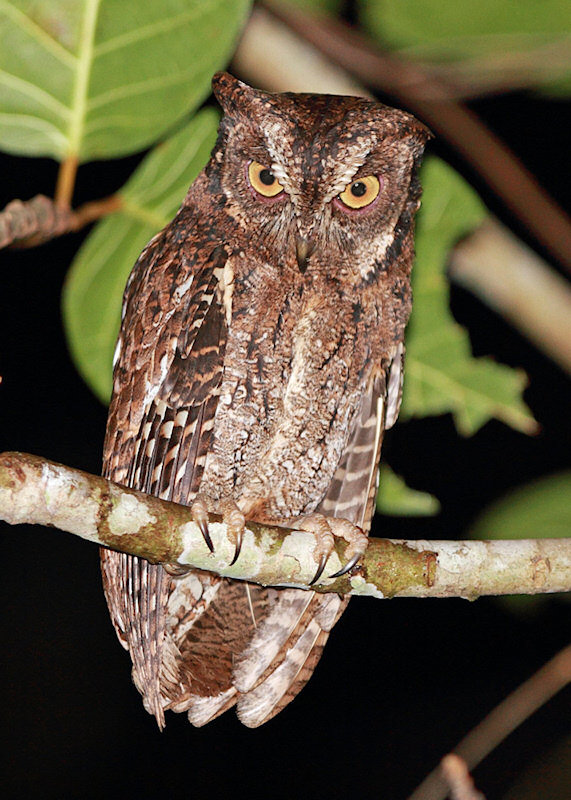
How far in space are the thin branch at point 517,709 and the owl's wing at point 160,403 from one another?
3.04 ft

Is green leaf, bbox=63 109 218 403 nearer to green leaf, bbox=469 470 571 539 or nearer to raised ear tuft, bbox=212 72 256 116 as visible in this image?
raised ear tuft, bbox=212 72 256 116

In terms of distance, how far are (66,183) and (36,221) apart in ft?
0.63

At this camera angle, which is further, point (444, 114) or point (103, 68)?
point (444, 114)

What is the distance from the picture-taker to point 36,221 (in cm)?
168

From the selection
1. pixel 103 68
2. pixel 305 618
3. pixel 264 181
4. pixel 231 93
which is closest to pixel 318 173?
pixel 264 181

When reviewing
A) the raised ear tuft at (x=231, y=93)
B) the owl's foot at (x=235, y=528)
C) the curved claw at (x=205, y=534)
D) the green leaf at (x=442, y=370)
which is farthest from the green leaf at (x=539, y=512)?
the raised ear tuft at (x=231, y=93)

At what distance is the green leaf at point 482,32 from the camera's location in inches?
82.3

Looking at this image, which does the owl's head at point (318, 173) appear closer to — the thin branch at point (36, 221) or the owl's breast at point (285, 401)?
the owl's breast at point (285, 401)

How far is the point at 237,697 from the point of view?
105 inches

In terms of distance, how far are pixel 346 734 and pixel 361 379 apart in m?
3.82

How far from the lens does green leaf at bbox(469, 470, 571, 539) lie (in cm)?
276

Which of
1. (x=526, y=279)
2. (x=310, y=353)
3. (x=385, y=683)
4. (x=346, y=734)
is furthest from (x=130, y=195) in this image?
(x=346, y=734)

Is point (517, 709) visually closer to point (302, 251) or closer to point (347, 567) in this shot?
point (347, 567)

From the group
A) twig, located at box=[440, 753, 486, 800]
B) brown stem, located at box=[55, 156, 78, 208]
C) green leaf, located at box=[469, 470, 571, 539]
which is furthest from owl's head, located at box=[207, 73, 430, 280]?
twig, located at box=[440, 753, 486, 800]
